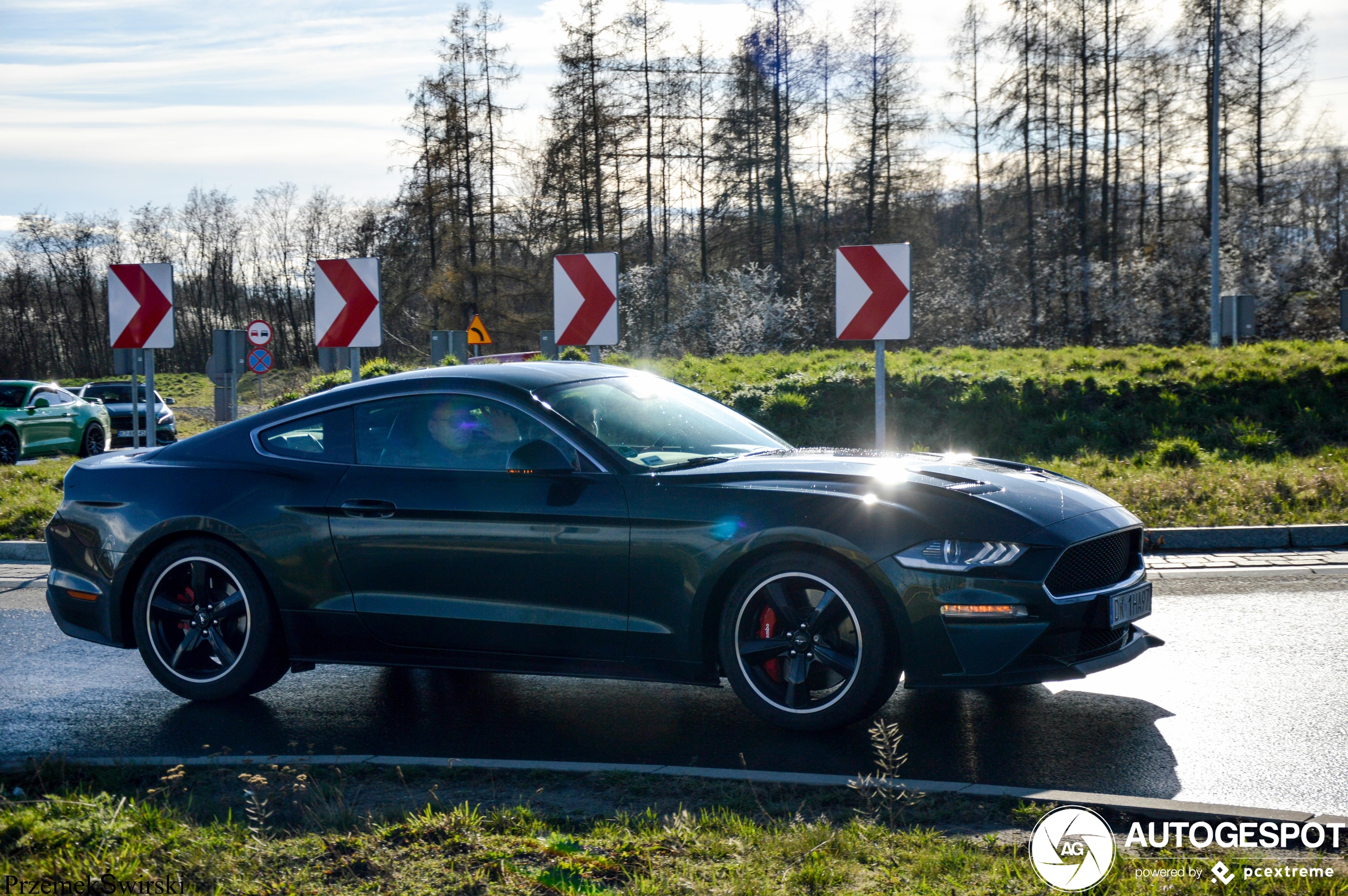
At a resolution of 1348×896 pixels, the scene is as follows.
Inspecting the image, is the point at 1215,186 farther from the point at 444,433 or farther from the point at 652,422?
the point at 444,433

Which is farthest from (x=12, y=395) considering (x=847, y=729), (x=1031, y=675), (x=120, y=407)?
(x=1031, y=675)

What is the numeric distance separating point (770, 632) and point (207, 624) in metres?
2.75

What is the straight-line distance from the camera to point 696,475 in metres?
4.89

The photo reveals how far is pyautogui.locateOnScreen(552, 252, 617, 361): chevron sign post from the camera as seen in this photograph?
1015cm

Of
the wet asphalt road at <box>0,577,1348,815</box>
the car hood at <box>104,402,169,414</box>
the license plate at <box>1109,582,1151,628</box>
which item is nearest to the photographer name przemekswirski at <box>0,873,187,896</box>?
the wet asphalt road at <box>0,577,1348,815</box>

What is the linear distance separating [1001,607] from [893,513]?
0.53 meters

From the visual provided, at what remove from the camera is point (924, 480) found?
4758 millimetres

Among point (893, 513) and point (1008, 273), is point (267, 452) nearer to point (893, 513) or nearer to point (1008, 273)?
point (893, 513)

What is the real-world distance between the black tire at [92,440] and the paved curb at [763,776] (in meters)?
21.4

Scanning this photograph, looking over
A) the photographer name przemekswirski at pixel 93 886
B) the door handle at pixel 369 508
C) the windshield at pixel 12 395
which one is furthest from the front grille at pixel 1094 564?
the windshield at pixel 12 395

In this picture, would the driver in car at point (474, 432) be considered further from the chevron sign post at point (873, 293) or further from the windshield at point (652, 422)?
the chevron sign post at point (873, 293)

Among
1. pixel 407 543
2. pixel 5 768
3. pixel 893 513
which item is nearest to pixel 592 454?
pixel 407 543

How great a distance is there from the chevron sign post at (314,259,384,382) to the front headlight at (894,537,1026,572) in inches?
291

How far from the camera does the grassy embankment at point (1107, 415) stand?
11.8m
